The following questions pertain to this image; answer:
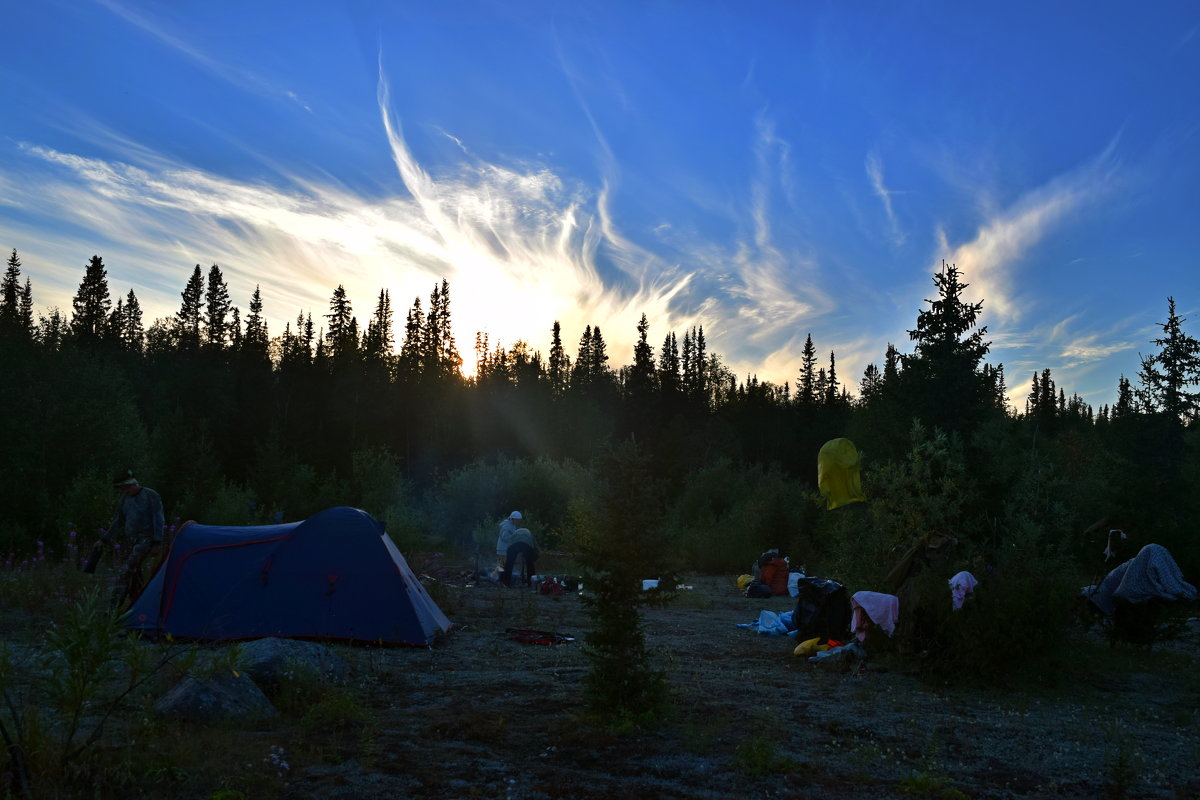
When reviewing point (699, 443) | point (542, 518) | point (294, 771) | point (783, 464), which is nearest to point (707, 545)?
point (542, 518)

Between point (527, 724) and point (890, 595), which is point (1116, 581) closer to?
point (890, 595)

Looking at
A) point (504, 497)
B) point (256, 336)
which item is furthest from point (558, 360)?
point (504, 497)

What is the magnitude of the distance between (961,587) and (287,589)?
24.6 ft

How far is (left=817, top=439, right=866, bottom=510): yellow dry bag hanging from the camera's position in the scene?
11.7m

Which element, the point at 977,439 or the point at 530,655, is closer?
the point at 530,655

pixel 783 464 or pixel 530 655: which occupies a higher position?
pixel 783 464

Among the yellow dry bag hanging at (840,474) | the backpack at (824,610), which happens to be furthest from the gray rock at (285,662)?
the yellow dry bag hanging at (840,474)

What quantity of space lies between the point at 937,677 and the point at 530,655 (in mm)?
4336

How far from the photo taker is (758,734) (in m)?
6.15

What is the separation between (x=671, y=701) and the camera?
22.8 ft

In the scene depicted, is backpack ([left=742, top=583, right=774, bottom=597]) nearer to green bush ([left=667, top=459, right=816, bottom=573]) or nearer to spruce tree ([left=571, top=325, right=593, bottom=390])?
green bush ([left=667, top=459, right=816, bottom=573])

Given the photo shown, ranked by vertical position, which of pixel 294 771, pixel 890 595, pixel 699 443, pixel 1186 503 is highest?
pixel 699 443

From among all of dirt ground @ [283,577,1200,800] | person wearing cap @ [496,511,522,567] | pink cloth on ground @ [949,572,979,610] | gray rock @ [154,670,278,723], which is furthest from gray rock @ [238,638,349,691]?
person wearing cap @ [496,511,522,567]

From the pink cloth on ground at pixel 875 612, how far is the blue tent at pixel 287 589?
16.1 ft
